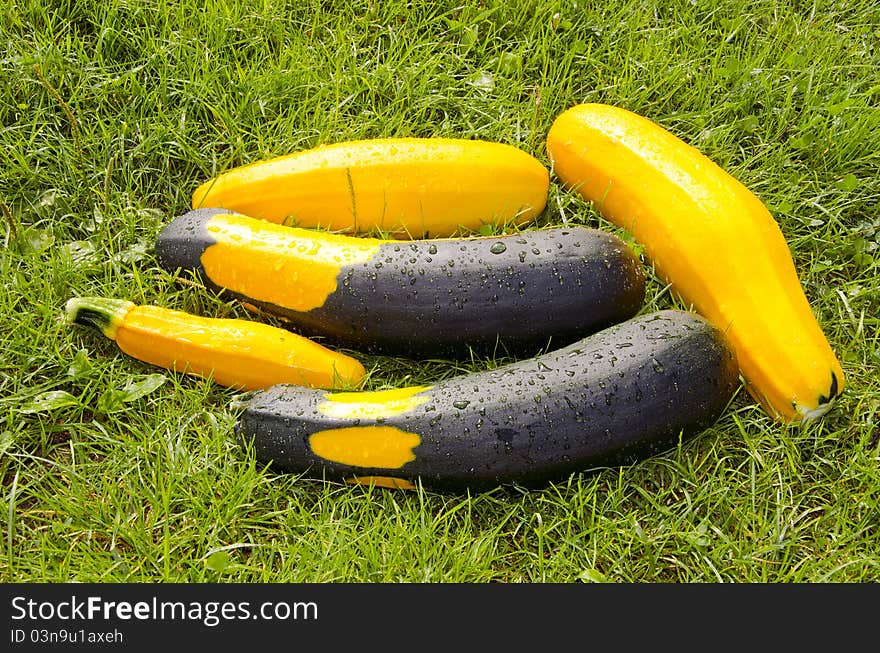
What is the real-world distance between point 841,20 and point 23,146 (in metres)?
3.48

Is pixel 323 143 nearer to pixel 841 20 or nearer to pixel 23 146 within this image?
pixel 23 146

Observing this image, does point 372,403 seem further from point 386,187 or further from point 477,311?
point 386,187

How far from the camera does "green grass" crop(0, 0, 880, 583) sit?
246cm

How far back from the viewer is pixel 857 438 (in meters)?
2.73

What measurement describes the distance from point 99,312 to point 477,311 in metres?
1.21

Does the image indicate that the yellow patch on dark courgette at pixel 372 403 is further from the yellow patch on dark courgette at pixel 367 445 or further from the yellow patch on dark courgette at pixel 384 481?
the yellow patch on dark courgette at pixel 384 481

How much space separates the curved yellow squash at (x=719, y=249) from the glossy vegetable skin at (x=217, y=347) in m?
1.12

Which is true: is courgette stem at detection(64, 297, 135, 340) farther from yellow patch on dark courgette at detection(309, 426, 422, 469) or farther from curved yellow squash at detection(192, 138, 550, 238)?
yellow patch on dark courgette at detection(309, 426, 422, 469)

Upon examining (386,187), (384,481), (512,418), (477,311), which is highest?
(386,187)

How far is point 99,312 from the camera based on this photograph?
8.86ft

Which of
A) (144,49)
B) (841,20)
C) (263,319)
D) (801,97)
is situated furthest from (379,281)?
(841,20)

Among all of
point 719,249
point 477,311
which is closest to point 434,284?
point 477,311

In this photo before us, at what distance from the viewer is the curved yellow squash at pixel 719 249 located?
264 cm

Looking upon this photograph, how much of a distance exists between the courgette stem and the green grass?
11 centimetres
